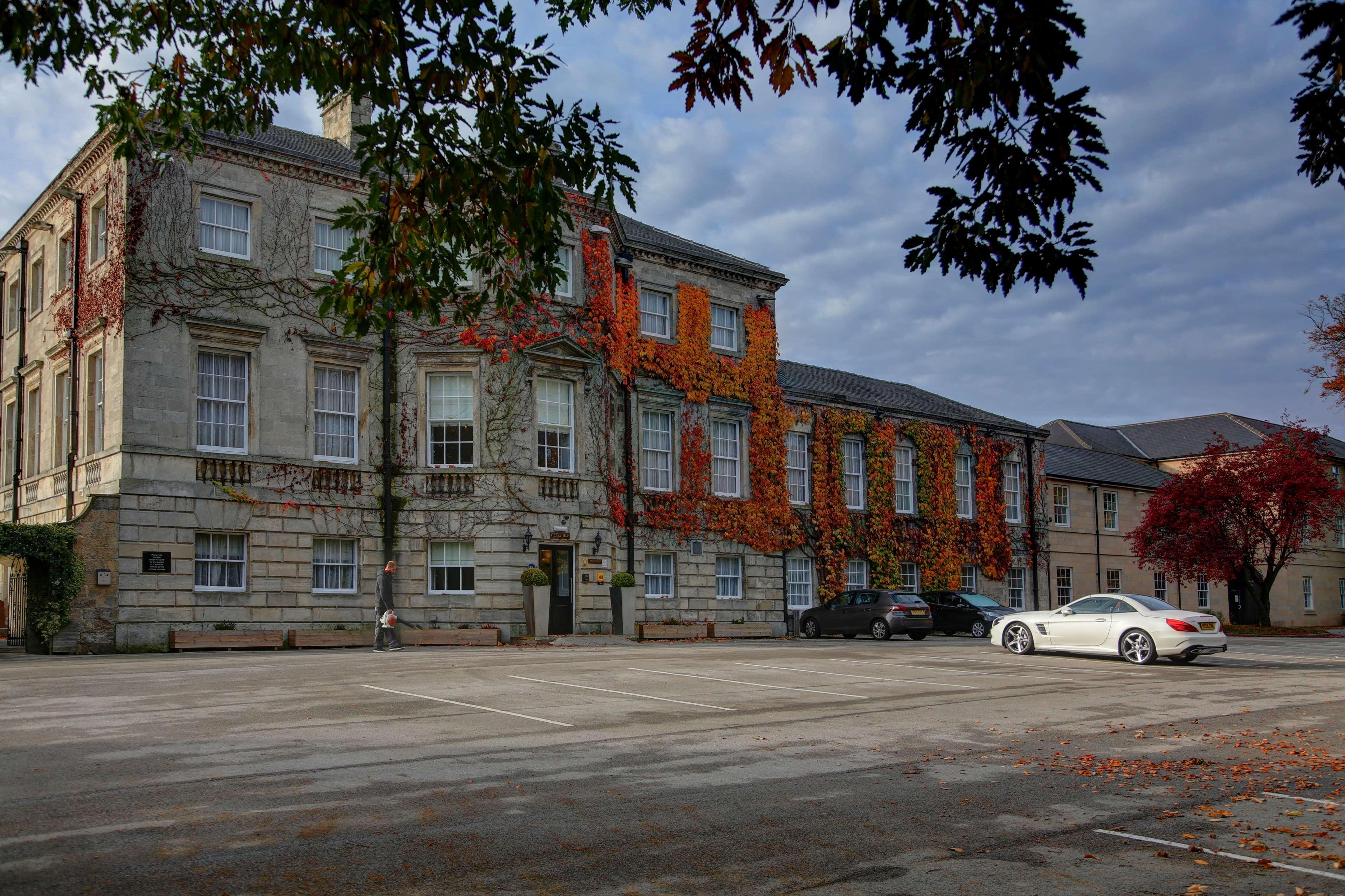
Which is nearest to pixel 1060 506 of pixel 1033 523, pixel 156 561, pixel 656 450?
pixel 1033 523

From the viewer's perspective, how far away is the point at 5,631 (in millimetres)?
28609

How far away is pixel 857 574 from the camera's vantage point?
3938 centimetres

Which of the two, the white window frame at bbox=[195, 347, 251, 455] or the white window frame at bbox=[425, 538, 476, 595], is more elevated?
the white window frame at bbox=[195, 347, 251, 455]

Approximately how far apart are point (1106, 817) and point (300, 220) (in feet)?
81.1

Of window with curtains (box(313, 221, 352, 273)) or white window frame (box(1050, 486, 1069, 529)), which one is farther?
white window frame (box(1050, 486, 1069, 529))

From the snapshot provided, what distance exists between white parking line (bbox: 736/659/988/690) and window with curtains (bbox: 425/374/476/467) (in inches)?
458

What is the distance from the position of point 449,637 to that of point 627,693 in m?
12.7

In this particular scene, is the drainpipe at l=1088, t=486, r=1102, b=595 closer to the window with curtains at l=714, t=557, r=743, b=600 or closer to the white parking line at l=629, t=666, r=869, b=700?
the window with curtains at l=714, t=557, r=743, b=600

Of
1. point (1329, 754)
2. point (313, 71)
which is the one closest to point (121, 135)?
point (313, 71)

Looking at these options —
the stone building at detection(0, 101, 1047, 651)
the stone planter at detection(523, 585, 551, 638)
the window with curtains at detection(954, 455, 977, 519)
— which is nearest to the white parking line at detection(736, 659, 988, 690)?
the stone planter at detection(523, 585, 551, 638)

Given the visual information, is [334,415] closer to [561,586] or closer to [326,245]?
[326,245]

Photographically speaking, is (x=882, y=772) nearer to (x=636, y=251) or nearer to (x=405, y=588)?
(x=405, y=588)

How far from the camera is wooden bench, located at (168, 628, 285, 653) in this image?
24250 millimetres

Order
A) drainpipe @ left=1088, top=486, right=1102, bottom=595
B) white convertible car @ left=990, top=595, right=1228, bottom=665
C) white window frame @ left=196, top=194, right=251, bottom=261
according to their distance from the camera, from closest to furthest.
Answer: white convertible car @ left=990, top=595, right=1228, bottom=665
white window frame @ left=196, top=194, right=251, bottom=261
drainpipe @ left=1088, top=486, right=1102, bottom=595
